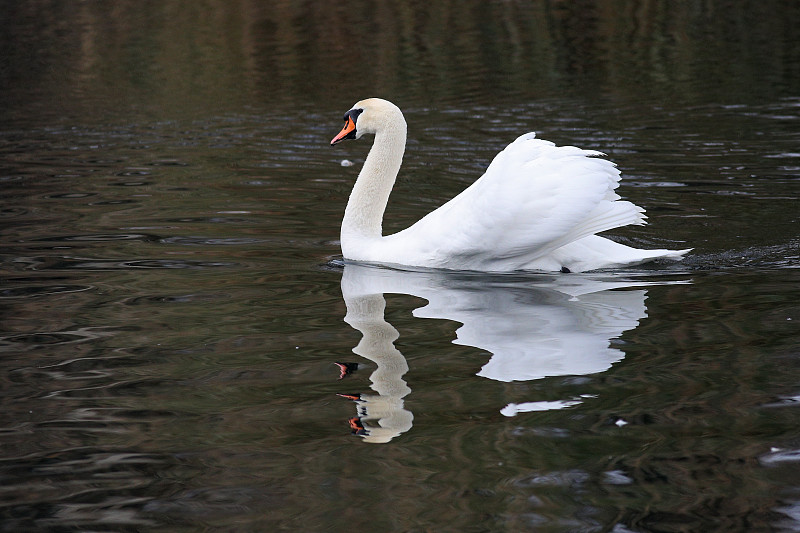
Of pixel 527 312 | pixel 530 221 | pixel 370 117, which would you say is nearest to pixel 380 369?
pixel 527 312

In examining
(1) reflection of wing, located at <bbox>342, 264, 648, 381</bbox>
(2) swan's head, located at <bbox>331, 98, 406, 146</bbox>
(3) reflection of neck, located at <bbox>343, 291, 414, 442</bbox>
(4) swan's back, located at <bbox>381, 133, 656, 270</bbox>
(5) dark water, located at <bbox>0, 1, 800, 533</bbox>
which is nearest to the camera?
(5) dark water, located at <bbox>0, 1, 800, 533</bbox>

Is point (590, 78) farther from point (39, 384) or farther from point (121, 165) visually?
point (39, 384)

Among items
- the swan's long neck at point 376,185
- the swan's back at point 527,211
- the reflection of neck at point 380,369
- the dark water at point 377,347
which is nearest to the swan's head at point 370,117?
the swan's long neck at point 376,185

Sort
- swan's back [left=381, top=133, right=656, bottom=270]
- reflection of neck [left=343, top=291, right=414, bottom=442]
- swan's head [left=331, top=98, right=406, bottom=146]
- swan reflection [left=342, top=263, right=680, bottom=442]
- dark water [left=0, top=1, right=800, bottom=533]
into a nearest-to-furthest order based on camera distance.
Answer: dark water [left=0, top=1, right=800, bottom=533], reflection of neck [left=343, top=291, right=414, bottom=442], swan reflection [left=342, top=263, right=680, bottom=442], swan's back [left=381, top=133, right=656, bottom=270], swan's head [left=331, top=98, right=406, bottom=146]

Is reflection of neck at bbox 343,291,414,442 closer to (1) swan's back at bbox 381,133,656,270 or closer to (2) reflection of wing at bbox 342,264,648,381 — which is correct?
(2) reflection of wing at bbox 342,264,648,381

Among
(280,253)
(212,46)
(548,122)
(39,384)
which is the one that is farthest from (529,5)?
(39,384)

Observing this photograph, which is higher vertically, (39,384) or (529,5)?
(529,5)

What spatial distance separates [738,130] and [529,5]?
58.1ft

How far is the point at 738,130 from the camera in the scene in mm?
14156

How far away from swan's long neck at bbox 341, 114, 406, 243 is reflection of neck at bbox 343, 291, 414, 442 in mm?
1151

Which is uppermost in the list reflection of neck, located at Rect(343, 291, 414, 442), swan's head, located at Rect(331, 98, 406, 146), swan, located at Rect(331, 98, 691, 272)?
swan's head, located at Rect(331, 98, 406, 146)

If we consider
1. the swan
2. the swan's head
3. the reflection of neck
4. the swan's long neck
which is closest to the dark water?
the reflection of neck

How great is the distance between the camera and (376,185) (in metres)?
8.27

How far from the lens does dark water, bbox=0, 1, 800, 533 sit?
158 inches
